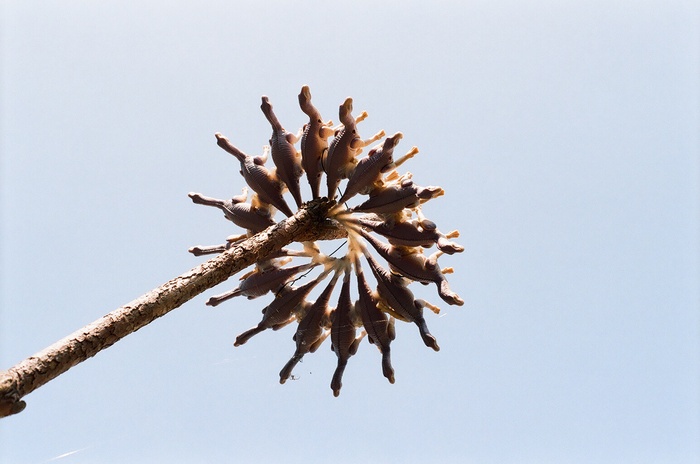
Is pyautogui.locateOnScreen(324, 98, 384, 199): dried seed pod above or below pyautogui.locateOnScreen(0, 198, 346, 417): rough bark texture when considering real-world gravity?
above

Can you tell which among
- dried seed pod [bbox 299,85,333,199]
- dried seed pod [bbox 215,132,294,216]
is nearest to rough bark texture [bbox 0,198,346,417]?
dried seed pod [bbox 299,85,333,199]

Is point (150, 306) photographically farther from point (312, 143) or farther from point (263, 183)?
point (312, 143)

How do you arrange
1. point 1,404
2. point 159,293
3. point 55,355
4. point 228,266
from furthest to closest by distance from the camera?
point 228,266
point 159,293
point 55,355
point 1,404

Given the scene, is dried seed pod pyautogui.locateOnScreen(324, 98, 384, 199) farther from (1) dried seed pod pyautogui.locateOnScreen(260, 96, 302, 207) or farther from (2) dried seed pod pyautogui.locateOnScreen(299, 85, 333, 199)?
(1) dried seed pod pyautogui.locateOnScreen(260, 96, 302, 207)

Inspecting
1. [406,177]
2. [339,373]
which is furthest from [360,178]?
[339,373]

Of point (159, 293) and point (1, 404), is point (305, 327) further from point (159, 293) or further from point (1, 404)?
point (1, 404)

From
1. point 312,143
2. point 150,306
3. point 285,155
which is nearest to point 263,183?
point 285,155
